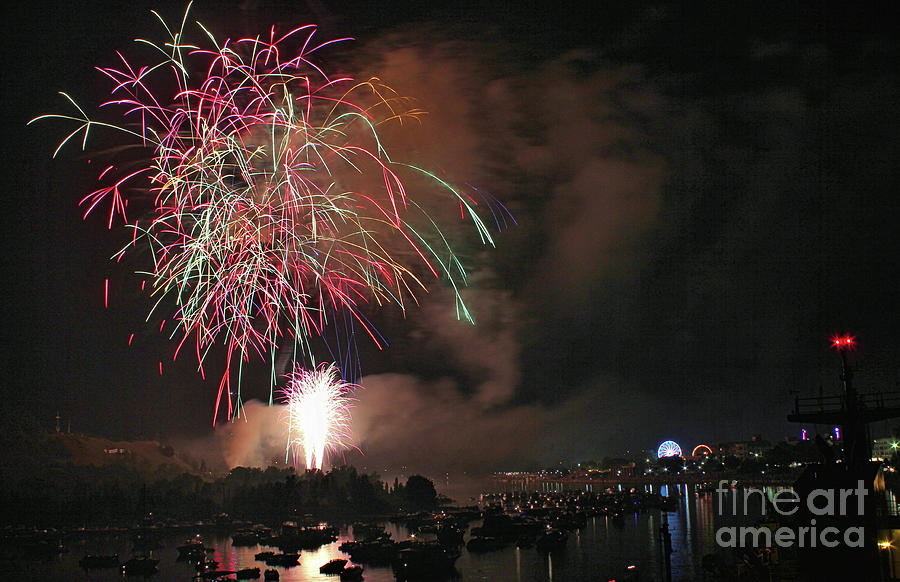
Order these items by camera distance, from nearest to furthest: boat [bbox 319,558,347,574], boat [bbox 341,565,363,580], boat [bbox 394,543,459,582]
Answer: boat [bbox 394,543,459,582] → boat [bbox 341,565,363,580] → boat [bbox 319,558,347,574]

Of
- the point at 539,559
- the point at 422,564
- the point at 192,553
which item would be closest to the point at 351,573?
the point at 422,564

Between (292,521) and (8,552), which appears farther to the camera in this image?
(292,521)

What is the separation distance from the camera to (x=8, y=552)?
230 feet

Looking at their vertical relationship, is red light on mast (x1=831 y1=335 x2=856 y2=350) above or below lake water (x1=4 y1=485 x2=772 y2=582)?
above

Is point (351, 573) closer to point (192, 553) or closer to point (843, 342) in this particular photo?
point (192, 553)

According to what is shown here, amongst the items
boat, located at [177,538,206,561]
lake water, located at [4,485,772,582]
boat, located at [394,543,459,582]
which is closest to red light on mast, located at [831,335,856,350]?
lake water, located at [4,485,772,582]

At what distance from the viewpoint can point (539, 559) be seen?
49719 millimetres

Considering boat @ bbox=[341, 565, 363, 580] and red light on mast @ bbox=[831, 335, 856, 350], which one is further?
boat @ bbox=[341, 565, 363, 580]

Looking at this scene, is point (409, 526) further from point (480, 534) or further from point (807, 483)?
point (807, 483)

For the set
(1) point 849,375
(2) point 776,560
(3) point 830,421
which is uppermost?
(1) point 849,375

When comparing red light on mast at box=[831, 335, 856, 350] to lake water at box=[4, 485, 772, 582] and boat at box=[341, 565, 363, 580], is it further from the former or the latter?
boat at box=[341, 565, 363, 580]

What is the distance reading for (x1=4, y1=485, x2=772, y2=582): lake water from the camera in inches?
1661

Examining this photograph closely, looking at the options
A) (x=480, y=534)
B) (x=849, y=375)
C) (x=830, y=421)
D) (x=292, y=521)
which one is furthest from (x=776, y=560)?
(x=292, y=521)

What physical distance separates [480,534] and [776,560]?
4602 cm
